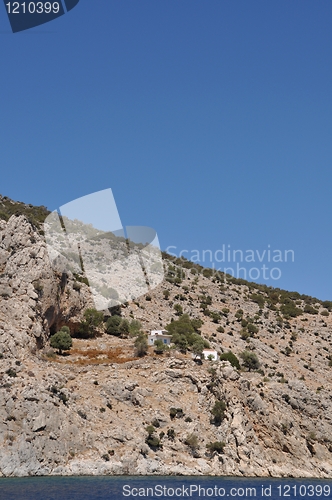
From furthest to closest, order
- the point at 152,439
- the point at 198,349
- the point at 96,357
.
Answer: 1. the point at 198,349
2. the point at 96,357
3. the point at 152,439

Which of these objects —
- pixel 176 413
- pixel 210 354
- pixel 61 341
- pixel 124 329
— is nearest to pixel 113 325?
pixel 124 329

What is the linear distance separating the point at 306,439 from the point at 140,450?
18.3m

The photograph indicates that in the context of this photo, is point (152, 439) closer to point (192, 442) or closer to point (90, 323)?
point (192, 442)

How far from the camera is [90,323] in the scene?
6312 cm

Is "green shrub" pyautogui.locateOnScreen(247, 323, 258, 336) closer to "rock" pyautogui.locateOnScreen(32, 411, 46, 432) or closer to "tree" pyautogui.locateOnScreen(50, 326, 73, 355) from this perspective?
"tree" pyautogui.locateOnScreen(50, 326, 73, 355)

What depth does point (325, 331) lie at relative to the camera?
8550cm

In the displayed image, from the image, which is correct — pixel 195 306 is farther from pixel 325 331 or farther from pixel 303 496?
pixel 303 496

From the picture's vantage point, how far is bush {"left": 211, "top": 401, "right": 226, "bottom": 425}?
49.8 meters

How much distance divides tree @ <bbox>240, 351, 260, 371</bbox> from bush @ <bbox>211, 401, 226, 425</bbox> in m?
16.3

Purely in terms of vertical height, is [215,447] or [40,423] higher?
Result: [40,423]

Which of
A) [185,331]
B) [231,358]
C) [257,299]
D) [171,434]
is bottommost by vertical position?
[171,434]

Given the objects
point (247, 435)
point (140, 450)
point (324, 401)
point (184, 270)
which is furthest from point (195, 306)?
point (140, 450)

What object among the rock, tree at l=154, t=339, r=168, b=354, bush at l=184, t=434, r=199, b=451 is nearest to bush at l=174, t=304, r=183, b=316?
tree at l=154, t=339, r=168, b=354

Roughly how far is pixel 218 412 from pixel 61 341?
17261mm
